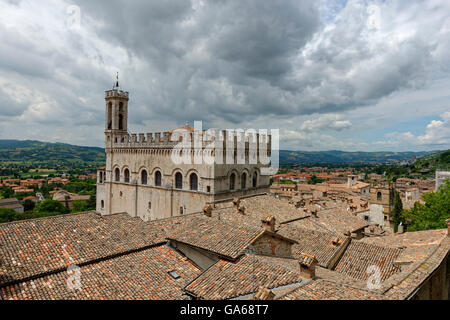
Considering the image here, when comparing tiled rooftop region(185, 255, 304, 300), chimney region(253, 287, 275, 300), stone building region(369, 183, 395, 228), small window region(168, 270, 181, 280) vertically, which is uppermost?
chimney region(253, 287, 275, 300)

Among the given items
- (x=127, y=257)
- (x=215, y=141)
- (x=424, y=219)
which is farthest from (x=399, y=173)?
(x=127, y=257)

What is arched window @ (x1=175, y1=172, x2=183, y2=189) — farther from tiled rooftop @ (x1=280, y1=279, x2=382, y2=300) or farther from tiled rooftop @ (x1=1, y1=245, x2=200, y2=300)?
tiled rooftop @ (x1=280, y1=279, x2=382, y2=300)

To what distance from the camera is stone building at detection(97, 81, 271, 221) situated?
24672mm

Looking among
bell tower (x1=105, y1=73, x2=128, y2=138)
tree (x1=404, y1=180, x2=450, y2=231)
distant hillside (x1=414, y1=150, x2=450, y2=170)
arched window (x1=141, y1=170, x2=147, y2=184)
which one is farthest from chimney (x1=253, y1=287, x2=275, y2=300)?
distant hillside (x1=414, y1=150, x2=450, y2=170)

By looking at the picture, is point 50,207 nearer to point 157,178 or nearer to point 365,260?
point 157,178

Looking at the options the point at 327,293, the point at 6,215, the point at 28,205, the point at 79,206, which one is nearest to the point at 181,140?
the point at 327,293

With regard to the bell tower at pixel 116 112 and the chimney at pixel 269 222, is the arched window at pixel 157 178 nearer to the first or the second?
the bell tower at pixel 116 112

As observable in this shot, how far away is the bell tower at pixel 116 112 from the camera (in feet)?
112

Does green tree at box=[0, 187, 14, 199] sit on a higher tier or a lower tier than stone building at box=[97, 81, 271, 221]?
lower

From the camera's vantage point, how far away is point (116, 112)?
34.3 meters

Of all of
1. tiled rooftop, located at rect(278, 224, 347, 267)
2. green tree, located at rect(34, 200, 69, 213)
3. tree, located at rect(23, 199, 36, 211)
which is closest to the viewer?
tiled rooftop, located at rect(278, 224, 347, 267)

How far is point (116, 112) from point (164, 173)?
1204 centimetres

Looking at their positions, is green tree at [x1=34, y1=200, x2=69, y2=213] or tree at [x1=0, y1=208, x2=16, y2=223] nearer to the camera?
tree at [x1=0, y1=208, x2=16, y2=223]

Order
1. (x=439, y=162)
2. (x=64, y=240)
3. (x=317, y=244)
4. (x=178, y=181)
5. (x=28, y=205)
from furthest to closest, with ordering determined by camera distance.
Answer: (x=439, y=162), (x=28, y=205), (x=178, y=181), (x=317, y=244), (x=64, y=240)
